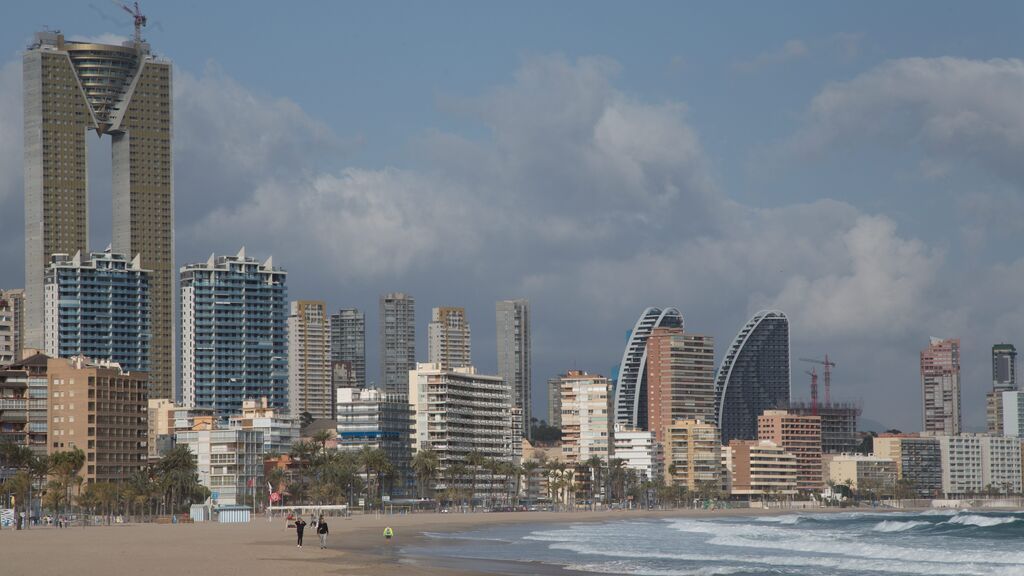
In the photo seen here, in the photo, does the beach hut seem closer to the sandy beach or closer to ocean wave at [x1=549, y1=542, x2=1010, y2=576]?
the sandy beach

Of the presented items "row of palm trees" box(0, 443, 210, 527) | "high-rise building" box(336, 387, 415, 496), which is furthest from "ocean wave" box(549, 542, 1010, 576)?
"high-rise building" box(336, 387, 415, 496)

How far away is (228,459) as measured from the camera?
17250 centimetres

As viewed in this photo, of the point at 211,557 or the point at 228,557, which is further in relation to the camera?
the point at 228,557

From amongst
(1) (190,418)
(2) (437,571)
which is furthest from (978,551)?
(1) (190,418)

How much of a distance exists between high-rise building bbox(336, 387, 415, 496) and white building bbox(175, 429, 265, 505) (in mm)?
14580

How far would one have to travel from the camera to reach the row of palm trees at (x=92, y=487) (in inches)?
4830

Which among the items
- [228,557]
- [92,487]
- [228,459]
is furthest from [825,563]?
[228,459]

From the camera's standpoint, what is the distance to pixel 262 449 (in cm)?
17662

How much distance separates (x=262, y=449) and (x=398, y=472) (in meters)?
17.9

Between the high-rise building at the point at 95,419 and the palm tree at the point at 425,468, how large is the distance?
130 ft

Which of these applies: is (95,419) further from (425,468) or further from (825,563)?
(825,563)

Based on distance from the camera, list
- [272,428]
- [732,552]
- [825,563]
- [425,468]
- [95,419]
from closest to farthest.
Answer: [825,563] → [732,552] → [95,419] → [272,428] → [425,468]

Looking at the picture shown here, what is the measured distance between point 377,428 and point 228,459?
22.4m

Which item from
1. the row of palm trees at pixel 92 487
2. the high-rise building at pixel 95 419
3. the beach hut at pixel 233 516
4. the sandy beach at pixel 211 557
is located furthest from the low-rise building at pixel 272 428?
the sandy beach at pixel 211 557
